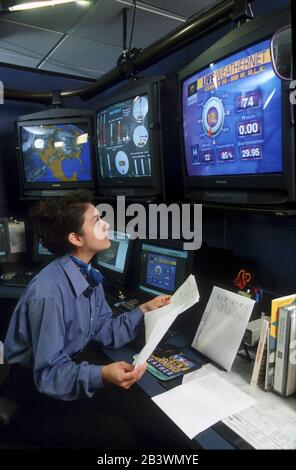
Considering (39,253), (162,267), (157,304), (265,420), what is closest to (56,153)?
(39,253)

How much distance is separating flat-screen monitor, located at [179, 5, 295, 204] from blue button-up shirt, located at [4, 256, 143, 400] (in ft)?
2.33

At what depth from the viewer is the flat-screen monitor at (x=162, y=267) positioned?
1.72 m

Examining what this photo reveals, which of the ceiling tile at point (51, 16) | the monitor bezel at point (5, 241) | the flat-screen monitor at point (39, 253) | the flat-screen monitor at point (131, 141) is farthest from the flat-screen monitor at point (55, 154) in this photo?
the ceiling tile at point (51, 16)

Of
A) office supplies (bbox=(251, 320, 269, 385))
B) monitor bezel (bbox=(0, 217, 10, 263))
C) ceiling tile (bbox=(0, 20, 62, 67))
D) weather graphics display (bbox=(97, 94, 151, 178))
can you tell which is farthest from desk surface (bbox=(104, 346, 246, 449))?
ceiling tile (bbox=(0, 20, 62, 67))

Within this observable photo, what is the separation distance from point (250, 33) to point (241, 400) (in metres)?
1.29

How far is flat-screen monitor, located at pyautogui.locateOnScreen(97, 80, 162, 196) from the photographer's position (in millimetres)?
1763

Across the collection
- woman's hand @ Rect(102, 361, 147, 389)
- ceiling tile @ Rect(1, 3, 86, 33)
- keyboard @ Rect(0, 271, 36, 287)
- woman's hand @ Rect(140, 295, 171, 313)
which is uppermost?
ceiling tile @ Rect(1, 3, 86, 33)

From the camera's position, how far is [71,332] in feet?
4.63

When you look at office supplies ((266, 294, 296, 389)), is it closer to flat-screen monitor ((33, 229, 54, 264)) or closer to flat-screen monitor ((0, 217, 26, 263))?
flat-screen monitor ((33, 229, 54, 264))

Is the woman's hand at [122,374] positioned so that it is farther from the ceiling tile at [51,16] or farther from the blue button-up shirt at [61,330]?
the ceiling tile at [51,16]

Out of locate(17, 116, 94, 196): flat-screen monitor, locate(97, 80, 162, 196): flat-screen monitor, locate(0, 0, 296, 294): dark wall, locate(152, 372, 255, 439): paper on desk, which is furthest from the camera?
locate(17, 116, 94, 196): flat-screen monitor

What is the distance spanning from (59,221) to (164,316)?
2.10 feet

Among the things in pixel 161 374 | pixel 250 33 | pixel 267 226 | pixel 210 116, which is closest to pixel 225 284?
pixel 267 226

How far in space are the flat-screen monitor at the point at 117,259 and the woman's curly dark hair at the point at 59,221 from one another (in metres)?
0.66
